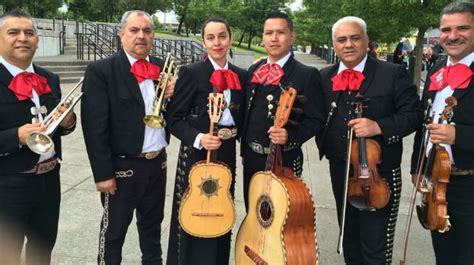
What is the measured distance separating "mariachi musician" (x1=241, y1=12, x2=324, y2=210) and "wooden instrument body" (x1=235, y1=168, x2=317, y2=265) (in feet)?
1.13

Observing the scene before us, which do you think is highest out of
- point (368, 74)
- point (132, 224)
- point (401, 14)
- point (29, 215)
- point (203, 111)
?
point (401, 14)

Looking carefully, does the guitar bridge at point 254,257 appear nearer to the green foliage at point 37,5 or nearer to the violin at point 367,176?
the violin at point 367,176

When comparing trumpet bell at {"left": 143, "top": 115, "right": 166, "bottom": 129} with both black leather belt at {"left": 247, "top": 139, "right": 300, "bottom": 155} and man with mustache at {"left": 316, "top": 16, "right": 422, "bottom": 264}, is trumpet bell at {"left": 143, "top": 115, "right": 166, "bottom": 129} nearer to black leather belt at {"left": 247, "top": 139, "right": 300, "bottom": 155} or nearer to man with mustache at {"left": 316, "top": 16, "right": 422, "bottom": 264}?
black leather belt at {"left": 247, "top": 139, "right": 300, "bottom": 155}

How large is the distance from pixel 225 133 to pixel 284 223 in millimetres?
890

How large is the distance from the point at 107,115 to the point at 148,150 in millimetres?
403

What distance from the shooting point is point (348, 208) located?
Result: 11.7 ft

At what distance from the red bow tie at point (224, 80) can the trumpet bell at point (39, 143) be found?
3.93 ft

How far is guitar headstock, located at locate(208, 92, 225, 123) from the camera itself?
124 inches

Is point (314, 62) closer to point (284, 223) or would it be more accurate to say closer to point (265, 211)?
point (265, 211)

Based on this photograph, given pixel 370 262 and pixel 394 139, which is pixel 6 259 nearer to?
pixel 370 262

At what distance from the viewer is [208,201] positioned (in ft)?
10.2

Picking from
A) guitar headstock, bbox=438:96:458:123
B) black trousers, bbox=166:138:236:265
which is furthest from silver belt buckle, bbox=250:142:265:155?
guitar headstock, bbox=438:96:458:123

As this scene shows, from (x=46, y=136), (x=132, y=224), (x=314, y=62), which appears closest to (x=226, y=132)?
(x=46, y=136)

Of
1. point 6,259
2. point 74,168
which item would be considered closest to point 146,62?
point 6,259
